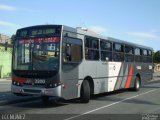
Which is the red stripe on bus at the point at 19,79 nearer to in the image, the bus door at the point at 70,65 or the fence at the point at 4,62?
the bus door at the point at 70,65

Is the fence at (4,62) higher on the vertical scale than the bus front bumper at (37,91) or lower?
higher

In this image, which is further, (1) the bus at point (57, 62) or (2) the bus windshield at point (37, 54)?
(2) the bus windshield at point (37, 54)

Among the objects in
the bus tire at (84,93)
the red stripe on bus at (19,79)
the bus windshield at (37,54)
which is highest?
the bus windshield at (37,54)

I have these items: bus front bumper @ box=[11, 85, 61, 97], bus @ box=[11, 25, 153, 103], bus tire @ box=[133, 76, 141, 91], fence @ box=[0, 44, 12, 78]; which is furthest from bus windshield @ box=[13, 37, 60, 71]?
fence @ box=[0, 44, 12, 78]

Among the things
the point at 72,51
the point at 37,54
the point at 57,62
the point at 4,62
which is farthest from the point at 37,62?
the point at 4,62

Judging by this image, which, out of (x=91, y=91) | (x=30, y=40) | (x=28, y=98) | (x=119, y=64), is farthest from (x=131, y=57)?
(x=30, y=40)

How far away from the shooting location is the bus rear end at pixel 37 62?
14.3 m

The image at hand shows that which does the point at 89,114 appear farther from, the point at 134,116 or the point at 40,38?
the point at 40,38

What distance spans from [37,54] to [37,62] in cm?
32

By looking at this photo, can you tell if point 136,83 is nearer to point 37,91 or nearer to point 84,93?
point 84,93

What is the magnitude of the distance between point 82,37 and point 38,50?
8.05ft

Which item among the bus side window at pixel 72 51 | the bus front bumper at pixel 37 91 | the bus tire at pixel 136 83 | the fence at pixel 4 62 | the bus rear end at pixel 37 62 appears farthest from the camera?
the fence at pixel 4 62

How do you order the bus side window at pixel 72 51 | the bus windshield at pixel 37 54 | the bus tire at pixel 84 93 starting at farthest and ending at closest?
the bus tire at pixel 84 93 → the bus side window at pixel 72 51 → the bus windshield at pixel 37 54

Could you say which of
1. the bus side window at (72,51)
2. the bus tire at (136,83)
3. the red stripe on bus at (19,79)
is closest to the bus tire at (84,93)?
the bus side window at (72,51)
